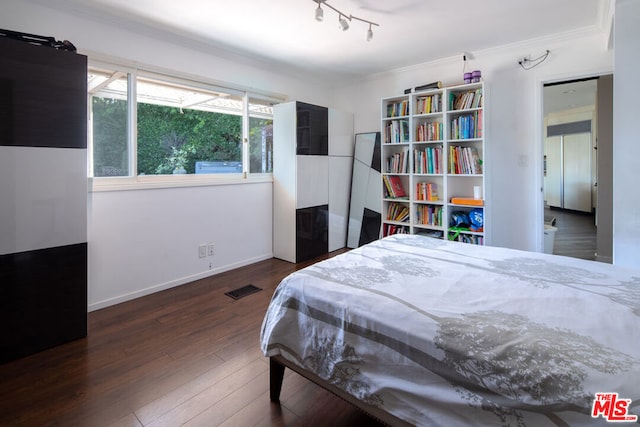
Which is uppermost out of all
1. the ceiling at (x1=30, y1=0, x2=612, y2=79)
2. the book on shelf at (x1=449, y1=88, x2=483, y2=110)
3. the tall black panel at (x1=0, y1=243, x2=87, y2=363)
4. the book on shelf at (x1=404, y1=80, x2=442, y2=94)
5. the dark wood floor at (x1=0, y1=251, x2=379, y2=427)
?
the ceiling at (x1=30, y1=0, x2=612, y2=79)

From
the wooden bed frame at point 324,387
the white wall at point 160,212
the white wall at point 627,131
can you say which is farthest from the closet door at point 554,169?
the wooden bed frame at point 324,387

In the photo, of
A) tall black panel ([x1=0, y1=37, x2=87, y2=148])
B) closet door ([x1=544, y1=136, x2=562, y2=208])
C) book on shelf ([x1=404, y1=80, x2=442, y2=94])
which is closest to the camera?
tall black panel ([x1=0, y1=37, x2=87, y2=148])

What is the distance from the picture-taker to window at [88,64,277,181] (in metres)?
2.86

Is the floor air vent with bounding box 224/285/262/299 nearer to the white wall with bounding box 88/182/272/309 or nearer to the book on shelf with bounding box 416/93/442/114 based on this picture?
the white wall with bounding box 88/182/272/309

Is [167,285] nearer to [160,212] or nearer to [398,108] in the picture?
[160,212]

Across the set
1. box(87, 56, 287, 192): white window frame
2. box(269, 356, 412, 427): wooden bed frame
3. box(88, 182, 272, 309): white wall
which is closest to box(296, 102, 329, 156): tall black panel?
box(87, 56, 287, 192): white window frame

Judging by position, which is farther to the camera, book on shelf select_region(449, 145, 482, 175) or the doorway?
the doorway

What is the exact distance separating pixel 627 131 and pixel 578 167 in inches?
293

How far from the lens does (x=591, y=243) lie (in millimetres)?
4953

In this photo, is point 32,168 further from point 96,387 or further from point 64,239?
point 96,387

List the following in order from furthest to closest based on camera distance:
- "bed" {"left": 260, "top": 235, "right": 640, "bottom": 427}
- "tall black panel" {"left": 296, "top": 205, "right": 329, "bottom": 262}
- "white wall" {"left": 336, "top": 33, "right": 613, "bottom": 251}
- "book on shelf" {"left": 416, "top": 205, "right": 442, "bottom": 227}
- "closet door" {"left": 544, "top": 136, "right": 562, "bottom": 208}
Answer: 1. "closet door" {"left": 544, "top": 136, "right": 562, "bottom": 208}
2. "tall black panel" {"left": 296, "top": 205, "right": 329, "bottom": 262}
3. "book on shelf" {"left": 416, "top": 205, "right": 442, "bottom": 227}
4. "white wall" {"left": 336, "top": 33, "right": 613, "bottom": 251}
5. "bed" {"left": 260, "top": 235, "right": 640, "bottom": 427}

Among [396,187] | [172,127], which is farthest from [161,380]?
[396,187]

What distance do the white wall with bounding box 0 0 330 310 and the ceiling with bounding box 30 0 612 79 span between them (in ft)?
0.39

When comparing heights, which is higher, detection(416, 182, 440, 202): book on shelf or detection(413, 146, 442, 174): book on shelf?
detection(413, 146, 442, 174): book on shelf
